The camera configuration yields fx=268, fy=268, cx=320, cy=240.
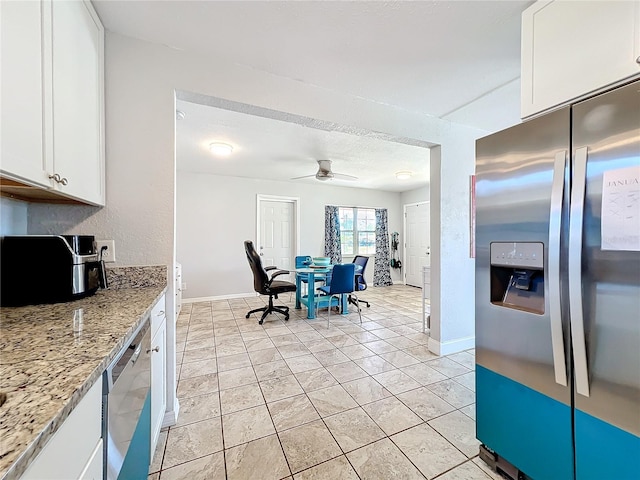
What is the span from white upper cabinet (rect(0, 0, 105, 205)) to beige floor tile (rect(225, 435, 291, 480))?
Result: 1.51 m

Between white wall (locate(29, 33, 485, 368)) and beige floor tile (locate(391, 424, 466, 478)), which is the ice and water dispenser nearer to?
beige floor tile (locate(391, 424, 466, 478))

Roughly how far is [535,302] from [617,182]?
0.56 meters

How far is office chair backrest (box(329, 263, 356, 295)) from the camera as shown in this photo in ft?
11.5

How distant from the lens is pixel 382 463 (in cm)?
139

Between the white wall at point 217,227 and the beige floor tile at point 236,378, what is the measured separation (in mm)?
2877

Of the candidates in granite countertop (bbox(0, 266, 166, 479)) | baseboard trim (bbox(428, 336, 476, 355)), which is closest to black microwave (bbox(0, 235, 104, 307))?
granite countertop (bbox(0, 266, 166, 479))

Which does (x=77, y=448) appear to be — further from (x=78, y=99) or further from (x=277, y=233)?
(x=277, y=233)

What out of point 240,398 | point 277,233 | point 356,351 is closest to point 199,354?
point 240,398

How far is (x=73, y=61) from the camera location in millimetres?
1186

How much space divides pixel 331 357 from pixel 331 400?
0.68 m

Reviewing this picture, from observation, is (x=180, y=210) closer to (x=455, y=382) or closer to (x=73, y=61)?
(x=73, y=61)

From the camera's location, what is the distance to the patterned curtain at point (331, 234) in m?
5.88

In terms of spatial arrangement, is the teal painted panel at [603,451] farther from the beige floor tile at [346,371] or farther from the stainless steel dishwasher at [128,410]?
the stainless steel dishwasher at [128,410]

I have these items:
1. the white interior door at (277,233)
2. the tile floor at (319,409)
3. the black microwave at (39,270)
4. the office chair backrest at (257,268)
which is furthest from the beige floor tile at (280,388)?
the white interior door at (277,233)
